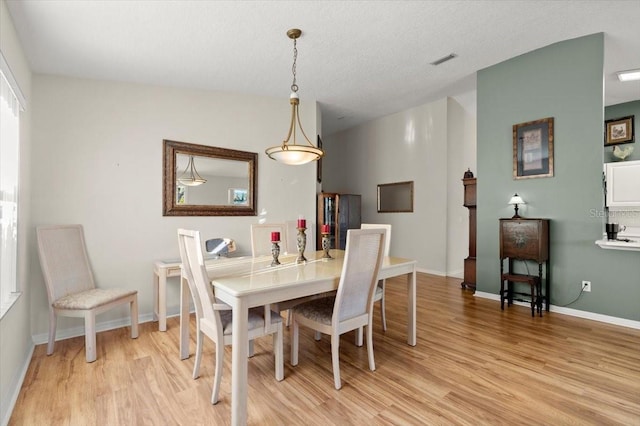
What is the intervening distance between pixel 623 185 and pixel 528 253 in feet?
5.05

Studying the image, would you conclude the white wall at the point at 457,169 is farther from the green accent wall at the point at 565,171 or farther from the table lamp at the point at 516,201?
the table lamp at the point at 516,201

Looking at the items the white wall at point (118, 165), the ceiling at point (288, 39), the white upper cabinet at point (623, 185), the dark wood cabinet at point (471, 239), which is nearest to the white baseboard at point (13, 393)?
the white wall at point (118, 165)

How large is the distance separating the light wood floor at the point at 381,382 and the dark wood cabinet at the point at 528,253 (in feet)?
1.73

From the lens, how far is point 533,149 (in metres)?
3.75

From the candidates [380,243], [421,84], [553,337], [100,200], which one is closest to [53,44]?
[100,200]

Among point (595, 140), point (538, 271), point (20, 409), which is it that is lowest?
point (20, 409)

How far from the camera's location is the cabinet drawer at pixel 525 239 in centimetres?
349

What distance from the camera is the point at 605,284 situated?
3283 mm

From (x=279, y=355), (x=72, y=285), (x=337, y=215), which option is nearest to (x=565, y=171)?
(x=337, y=215)

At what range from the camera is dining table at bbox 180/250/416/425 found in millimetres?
1731

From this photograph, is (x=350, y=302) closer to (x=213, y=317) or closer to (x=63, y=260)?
(x=213, y=317)

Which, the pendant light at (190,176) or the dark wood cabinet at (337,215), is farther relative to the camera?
the dark wood cabinet at (337,215)

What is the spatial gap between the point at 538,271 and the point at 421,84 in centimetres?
278

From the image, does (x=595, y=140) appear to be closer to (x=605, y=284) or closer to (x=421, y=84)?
(x=605, y=284)
